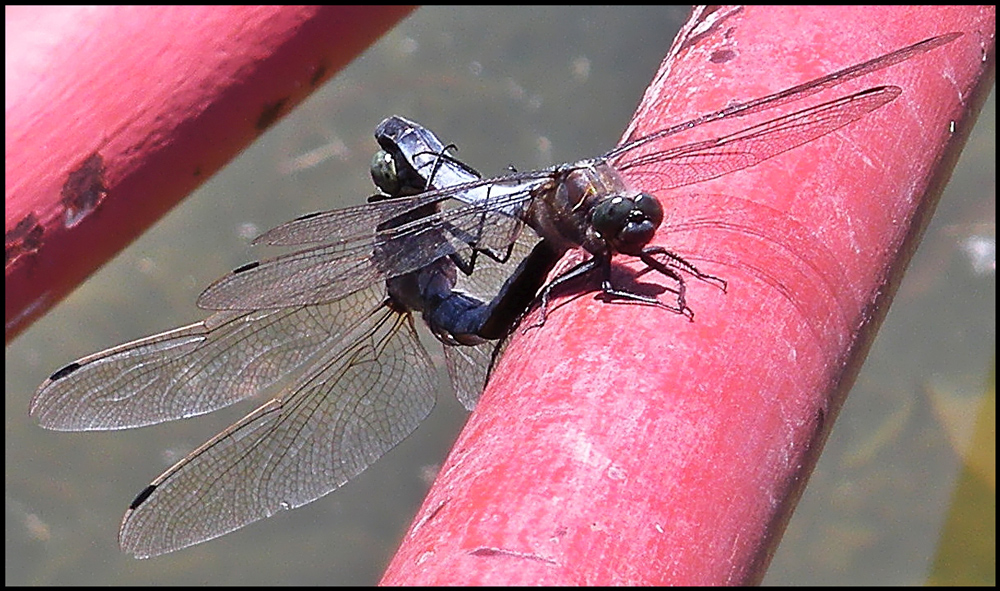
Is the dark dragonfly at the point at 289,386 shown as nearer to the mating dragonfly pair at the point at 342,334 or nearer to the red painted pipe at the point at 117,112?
the mating dragonfly pair at the point at 342,334

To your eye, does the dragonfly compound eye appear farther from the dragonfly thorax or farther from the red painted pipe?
the red painted pipe

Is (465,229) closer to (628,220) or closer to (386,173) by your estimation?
(386,173)

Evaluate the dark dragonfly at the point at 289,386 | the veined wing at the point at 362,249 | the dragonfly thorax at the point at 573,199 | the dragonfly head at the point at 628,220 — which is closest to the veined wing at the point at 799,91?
the dragonfly head at the point at 628,220

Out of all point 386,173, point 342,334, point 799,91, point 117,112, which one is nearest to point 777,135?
→ point 799,91

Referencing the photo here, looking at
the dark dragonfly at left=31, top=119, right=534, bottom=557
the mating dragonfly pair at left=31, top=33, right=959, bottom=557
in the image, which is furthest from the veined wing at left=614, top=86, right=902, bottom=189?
the dark dragonfly at left=31, top=119, right=534, bottom=557

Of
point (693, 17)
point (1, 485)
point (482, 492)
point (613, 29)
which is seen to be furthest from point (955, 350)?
point (482, 492)

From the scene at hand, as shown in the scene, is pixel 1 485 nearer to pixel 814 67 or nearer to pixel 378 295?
pixel 378 295
